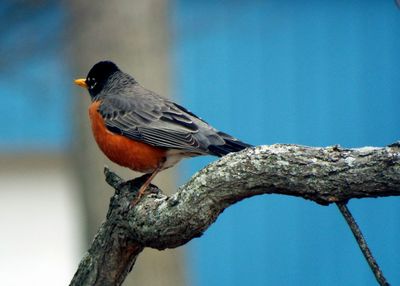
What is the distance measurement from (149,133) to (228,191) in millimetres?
1964

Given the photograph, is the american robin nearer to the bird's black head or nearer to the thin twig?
the bird's black head

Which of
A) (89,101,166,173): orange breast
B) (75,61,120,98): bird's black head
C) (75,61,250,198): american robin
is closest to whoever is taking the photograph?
(75,61,250,198): american robin

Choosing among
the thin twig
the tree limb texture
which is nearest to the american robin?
the tree limb texture

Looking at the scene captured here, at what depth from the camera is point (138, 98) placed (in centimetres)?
616

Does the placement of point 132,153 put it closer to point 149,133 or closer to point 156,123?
point 149,133

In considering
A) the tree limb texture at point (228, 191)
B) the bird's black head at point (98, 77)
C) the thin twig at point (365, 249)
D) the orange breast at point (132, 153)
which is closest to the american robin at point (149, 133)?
the orange breast at point (132, 153)

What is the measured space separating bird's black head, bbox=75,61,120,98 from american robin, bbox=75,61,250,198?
21cm

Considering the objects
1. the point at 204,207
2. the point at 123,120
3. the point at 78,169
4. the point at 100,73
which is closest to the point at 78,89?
the point at 78,169

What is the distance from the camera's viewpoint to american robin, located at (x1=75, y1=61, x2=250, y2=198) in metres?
5.44

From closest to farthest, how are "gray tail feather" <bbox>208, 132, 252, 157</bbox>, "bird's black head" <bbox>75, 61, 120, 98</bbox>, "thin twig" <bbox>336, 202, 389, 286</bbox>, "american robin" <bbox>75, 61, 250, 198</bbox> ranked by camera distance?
"thin twig" <bbox>336, 202, 389, 286</bbox>, "gray tail feather" <bbox>208, 132, 252, 157</bbox>, "american robin" <bbox>75, 61, 250, 198</bbox>, "bird's black head" <bbox>75, 61, 120, 98</bbox>

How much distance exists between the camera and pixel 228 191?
3791 millimetres

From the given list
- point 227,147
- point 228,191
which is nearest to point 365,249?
point 228,191

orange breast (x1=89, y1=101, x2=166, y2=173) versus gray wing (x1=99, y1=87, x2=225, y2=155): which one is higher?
gray wing (x1=99, y1=87, x2=225, y2=155)

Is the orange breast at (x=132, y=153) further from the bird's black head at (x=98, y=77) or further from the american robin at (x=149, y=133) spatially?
the bird's black head at (x=98, y=77)
